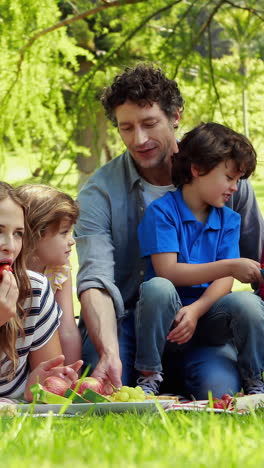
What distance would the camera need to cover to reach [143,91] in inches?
146

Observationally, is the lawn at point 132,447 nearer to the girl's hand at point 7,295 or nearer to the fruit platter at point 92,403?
the fruit platter at point 92,403

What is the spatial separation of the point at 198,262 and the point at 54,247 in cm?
63

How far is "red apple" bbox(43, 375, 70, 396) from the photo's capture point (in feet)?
8.63

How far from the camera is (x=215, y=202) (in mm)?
3559

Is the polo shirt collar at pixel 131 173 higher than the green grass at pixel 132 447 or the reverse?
higher

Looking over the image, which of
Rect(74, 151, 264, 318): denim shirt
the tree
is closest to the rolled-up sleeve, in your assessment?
Rect(74, 151, 264, 318): denim shirt

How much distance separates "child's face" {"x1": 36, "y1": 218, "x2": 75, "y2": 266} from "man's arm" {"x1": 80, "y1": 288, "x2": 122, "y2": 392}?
0.61ft

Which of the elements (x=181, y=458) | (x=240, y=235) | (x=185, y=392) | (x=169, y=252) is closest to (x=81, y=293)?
(x=169, y=252)

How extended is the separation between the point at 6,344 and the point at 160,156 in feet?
4.08

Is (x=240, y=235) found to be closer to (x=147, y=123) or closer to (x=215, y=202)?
(x=215, y=202)

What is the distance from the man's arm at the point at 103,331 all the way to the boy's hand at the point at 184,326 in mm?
238

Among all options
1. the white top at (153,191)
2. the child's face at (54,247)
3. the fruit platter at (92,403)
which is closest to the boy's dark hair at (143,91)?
the white top at (153,191)

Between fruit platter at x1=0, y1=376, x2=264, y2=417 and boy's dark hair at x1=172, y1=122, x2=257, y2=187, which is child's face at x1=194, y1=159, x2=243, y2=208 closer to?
boy's dark hair at x1=172, y1=122, x2=257, y2=187

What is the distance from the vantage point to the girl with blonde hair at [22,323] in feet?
9.42
